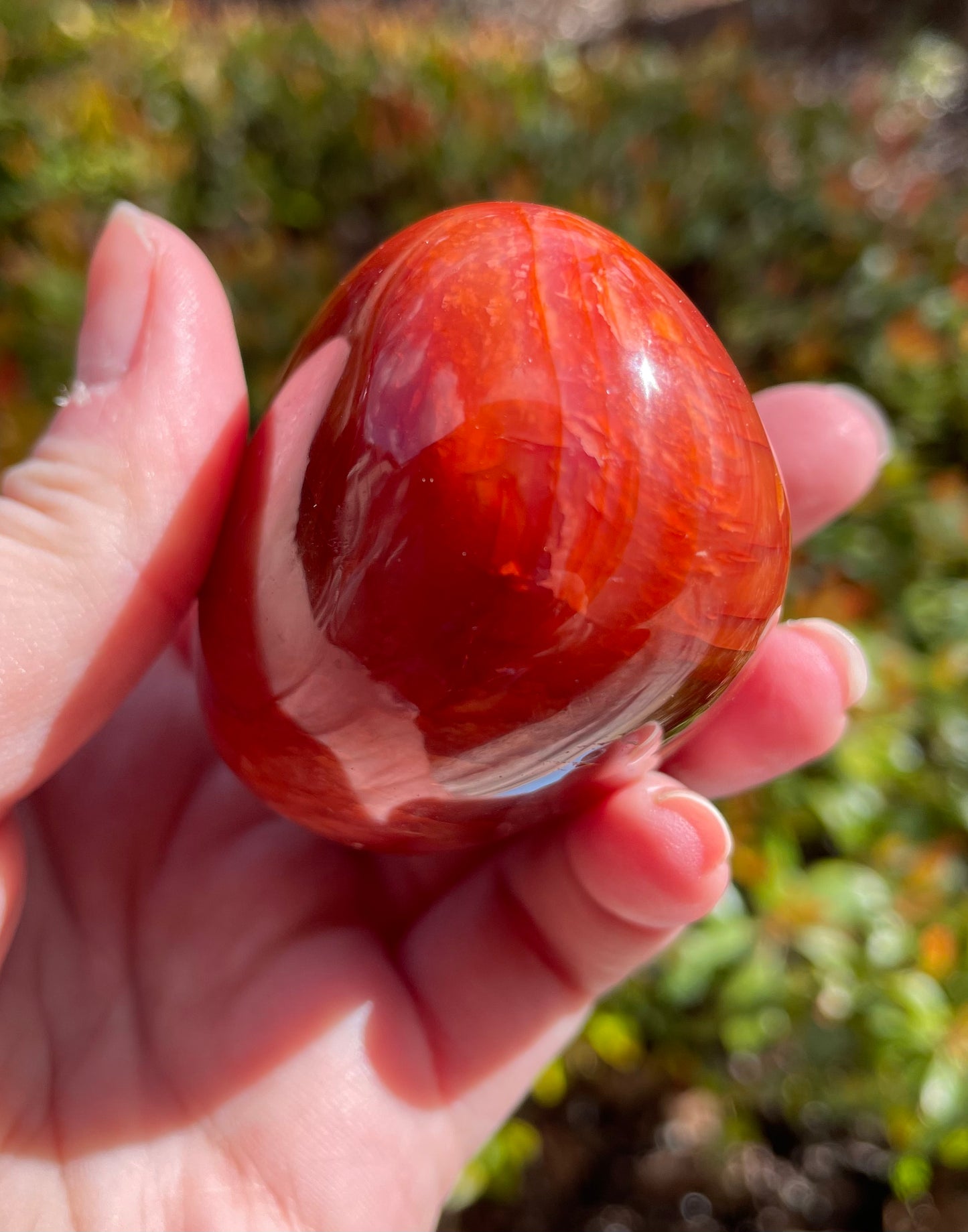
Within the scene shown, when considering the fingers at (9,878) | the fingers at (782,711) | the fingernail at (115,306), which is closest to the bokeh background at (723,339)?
the fingers at (782,711)

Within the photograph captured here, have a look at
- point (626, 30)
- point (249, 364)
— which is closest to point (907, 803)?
point (249, 364)

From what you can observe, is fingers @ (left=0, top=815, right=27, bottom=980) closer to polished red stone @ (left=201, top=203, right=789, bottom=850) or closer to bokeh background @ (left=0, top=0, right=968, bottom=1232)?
polished red stone @ (left=201, top=203, right=789, bottom=850)

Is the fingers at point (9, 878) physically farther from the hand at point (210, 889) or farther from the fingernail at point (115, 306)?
the fingernail at point (115, 306)

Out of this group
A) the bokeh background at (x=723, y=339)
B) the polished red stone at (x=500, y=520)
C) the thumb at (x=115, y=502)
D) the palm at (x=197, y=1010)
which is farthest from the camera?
the bokeh background at (x=723, y=339)

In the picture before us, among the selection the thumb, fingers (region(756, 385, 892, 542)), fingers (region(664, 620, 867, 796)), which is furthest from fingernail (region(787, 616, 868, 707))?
the thumb

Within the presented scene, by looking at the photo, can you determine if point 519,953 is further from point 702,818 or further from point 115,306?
point 115,306

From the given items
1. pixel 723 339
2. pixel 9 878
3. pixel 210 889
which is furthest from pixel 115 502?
pixel 723 339

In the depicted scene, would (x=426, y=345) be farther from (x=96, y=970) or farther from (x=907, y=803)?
(x=907, y=803)
